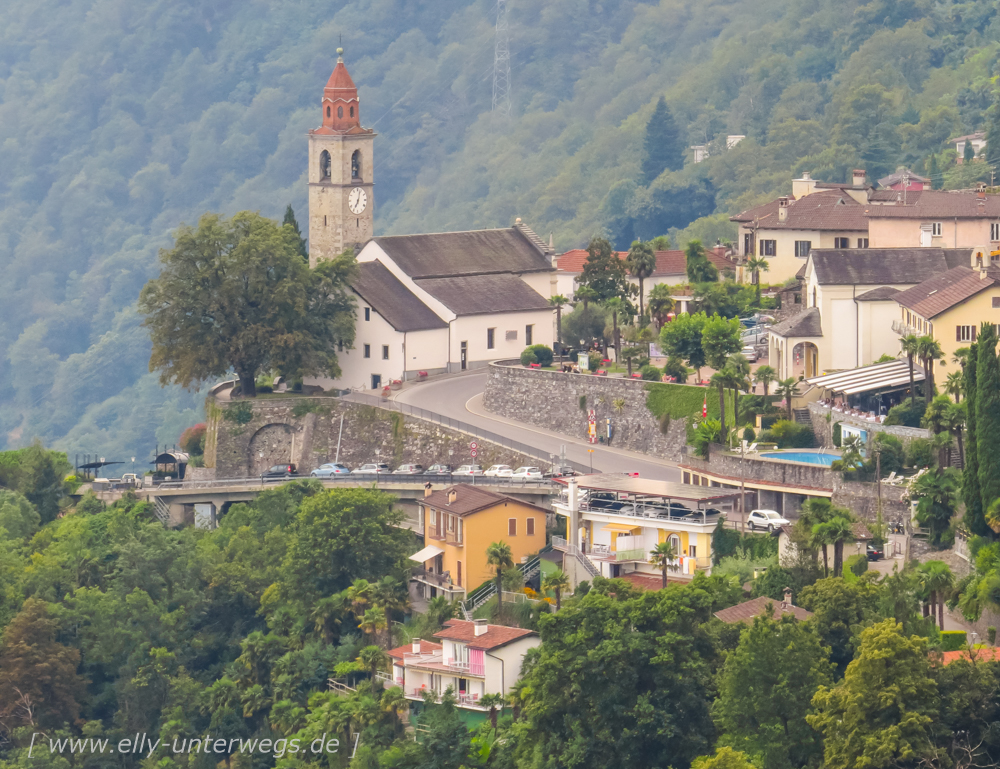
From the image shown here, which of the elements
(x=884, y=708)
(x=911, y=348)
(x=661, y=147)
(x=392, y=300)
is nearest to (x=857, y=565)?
(x=911, y=348)

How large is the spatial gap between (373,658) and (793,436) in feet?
61.1

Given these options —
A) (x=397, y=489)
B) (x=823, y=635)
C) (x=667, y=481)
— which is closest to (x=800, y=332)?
(x=667, y=481)

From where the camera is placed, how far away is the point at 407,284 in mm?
104562

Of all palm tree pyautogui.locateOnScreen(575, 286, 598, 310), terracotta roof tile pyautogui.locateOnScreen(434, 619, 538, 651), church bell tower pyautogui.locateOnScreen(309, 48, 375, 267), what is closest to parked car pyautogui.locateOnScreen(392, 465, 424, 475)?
palm tree pyautogui.locateOnScreen(575, 286, 598, 310)

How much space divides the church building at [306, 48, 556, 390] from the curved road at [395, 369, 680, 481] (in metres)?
1.79

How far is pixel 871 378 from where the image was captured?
8175 centimetres

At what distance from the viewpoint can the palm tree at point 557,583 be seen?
72.0 m

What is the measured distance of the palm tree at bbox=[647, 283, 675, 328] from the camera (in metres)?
98.2

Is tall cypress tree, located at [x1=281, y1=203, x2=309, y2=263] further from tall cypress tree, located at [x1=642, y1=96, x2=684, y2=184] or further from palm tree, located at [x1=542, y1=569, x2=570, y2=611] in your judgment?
tall cypress tree, located at [x1=642, y1=96, x2=684, y2=184]

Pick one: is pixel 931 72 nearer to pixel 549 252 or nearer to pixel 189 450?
pixel 549 252

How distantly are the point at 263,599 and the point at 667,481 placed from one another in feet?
52.2

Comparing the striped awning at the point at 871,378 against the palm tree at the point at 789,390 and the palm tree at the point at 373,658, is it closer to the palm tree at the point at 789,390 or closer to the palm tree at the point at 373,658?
the palm tree at the point at 789,390

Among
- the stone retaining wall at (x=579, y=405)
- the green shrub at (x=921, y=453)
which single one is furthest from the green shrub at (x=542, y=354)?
the green shrub at (x=921, y=453)

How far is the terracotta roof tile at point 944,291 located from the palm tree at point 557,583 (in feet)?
57.1
